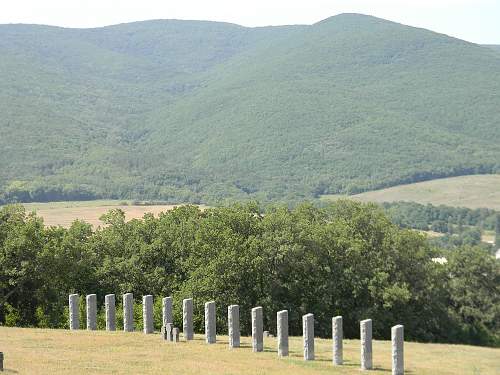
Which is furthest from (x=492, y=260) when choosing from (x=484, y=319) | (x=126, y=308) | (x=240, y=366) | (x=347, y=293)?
(x=240, y=366)

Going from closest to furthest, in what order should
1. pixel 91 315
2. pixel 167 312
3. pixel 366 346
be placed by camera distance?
1. pixel 366 346
2. pixel 167 312
3. pixel 91 315

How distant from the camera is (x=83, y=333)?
1606 inches

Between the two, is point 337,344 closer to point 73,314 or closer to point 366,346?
point 366,346

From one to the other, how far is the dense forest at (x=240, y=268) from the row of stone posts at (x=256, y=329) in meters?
7.91

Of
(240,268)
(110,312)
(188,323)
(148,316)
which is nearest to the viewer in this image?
(188,323)

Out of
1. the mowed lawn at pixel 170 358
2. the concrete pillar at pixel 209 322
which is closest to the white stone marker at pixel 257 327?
the mowed lawn at pixel 170 358

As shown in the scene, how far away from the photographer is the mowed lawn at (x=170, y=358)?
104 feet

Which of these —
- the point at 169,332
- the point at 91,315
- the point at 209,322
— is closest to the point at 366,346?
the point at 209,322

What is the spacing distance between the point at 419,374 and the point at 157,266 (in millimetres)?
28092

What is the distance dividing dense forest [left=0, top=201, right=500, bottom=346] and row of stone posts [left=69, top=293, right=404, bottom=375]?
7.91m

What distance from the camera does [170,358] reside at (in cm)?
3428

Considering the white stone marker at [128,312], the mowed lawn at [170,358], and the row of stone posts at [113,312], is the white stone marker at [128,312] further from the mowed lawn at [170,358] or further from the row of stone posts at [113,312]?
the mowed lawn at [170,358]

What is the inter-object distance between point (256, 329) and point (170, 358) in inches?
167

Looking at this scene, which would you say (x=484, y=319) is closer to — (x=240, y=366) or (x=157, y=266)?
(x=157, y=266)
